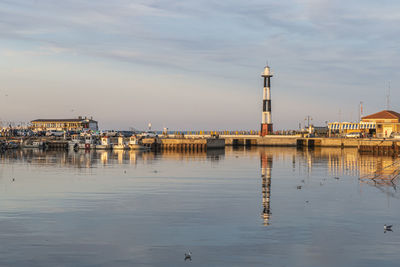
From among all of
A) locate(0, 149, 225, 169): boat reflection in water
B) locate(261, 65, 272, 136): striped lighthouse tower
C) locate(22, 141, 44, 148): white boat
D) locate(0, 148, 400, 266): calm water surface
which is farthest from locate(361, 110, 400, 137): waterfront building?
locate(0, 148, 400, 266): calm water surface

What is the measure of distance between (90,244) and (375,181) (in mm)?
36759

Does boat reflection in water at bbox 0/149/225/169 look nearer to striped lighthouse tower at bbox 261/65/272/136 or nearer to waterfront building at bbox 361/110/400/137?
striped lighthouse tower at bbox 261/65/272/136

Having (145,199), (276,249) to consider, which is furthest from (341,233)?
(145,199)

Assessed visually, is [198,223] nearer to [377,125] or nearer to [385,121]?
[385,121]

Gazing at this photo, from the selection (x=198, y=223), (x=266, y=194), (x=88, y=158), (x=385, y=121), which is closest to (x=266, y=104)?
(x=385, y=121)

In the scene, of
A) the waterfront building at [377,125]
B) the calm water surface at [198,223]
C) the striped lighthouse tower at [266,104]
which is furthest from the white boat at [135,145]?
the calm water surface at [198,223]

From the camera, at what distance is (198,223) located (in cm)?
2900

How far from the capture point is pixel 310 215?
32.0m

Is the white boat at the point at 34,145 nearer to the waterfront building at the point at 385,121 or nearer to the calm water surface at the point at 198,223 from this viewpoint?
the waterfront building at the point at 385,121

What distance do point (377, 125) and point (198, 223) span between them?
147655mm

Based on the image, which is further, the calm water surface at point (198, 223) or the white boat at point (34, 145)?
the white boat at point (34, 145)

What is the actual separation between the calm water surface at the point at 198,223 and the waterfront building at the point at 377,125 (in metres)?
113

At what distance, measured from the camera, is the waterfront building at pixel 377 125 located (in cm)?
15762

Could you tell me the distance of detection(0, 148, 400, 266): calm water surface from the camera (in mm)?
21828
